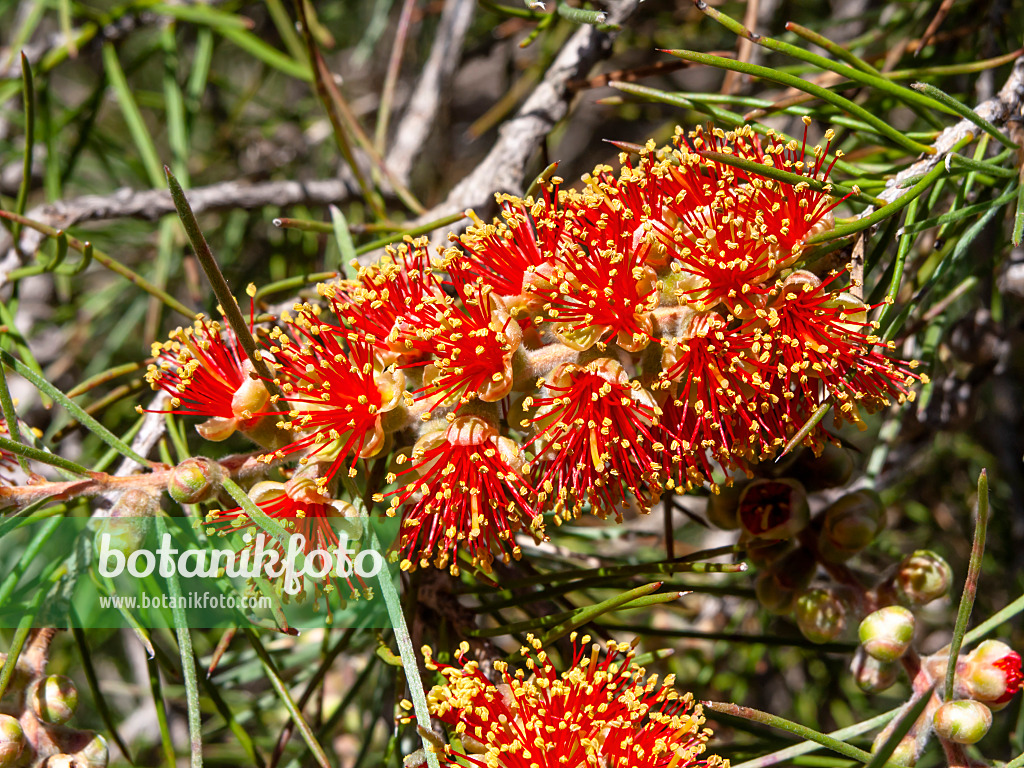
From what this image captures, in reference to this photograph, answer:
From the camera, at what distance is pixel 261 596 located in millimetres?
948

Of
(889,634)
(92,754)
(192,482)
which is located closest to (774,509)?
(889,634)

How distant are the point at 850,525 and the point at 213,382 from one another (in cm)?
86

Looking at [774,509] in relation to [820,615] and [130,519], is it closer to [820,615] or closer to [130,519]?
[820,615]

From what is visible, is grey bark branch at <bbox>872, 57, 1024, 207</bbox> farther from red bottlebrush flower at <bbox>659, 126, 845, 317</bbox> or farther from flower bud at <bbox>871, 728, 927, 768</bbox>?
flower bud at <bbox>871, 728, 927, 768</bbox>

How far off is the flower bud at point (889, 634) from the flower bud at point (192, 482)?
2.78 ft

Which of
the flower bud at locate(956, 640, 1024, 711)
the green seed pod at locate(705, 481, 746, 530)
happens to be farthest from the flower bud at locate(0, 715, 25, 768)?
the flower bud at locate(956, 640, 1024, 711)

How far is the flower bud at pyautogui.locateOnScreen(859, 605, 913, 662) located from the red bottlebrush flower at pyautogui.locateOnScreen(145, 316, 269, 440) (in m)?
0.83

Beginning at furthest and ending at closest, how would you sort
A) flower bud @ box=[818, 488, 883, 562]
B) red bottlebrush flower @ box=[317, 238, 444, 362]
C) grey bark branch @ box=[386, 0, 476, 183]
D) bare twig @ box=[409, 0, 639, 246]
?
grey bark branch @ box=[386, 0, 476, 183] < bare twig @ box=[409, 0, 639, 246] < flower bud @ box=[818, 488, 883, 562] < red bottlebrush flower @ box=[317, 238, 444, 362]

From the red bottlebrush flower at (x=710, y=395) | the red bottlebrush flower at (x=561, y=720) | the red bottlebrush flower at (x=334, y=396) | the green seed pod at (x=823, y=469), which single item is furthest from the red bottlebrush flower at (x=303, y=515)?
the green seed pod at (x=823, y=469)

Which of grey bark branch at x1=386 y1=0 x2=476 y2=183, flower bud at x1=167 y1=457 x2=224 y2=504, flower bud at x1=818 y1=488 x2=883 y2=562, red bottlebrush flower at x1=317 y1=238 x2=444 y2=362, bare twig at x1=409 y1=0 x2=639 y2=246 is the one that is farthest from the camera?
grey bark branch at x1=386 y1=0 x2=476 y2=183

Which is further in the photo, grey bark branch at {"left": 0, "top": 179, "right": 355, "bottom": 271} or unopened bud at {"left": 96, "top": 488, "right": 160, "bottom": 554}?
grey bark branch at {"left": 0, "top": 179, "right": 355, "bottom": 271}

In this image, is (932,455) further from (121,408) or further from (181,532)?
(121,408)

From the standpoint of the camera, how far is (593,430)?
3.14 feet

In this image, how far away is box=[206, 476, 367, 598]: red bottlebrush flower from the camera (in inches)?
36.9
